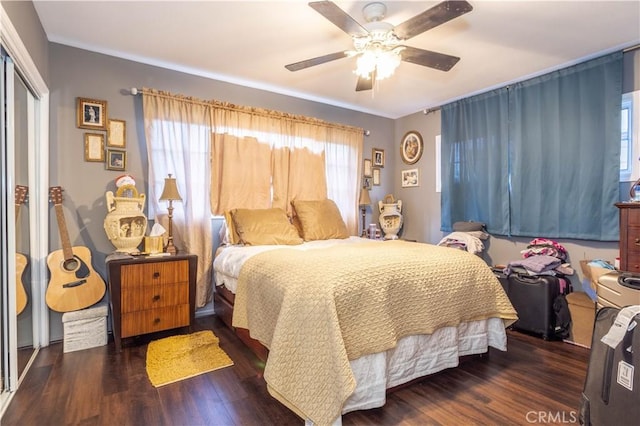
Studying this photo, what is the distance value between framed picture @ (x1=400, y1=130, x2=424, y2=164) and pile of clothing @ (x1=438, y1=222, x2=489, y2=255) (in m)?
1.18

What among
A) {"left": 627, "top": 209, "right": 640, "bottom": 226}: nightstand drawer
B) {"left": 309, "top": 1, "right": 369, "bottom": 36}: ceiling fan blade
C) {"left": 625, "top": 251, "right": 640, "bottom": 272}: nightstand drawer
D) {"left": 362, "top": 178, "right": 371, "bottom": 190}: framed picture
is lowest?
{"left": 625, "top": 251, "right": 640, "bottom": 272}: nightstand drawer

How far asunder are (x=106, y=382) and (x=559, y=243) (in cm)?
382

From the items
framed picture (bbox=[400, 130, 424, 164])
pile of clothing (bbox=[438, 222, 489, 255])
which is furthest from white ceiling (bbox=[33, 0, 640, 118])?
pile of clothing (bbox=[438, 222, 489, 255])

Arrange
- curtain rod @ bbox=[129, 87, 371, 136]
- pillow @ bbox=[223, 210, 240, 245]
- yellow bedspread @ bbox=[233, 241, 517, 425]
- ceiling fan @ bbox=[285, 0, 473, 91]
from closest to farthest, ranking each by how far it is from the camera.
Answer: yellow bedspread @ bbox=[233, 241, 517, 425] < ceiling fan @ bbox=[285, 0, 473, 91] < curtain rod @ bbox=[129, 87, 371, 136] < pillow @ bbox=[223, 210, 240, 245]

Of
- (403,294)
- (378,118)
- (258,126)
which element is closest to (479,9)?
(403,294)

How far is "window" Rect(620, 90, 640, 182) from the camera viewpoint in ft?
8.53

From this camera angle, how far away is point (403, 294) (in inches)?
70.9

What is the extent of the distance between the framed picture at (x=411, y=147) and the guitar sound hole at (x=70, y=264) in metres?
3.93

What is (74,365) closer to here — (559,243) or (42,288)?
(42,288)

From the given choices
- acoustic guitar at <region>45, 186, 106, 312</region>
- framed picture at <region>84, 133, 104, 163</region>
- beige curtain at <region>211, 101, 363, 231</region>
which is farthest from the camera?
beige curtain at <region>211, 101, 363, 231</region>

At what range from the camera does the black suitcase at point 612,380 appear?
3.99ft

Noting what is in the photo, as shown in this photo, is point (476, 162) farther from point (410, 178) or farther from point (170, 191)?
point (170, 191)

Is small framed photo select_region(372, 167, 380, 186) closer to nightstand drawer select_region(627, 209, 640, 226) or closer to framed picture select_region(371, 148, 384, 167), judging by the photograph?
framed picture select_region(371, 148, 384, 167)

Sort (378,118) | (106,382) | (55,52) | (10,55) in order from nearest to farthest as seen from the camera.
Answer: (10,55)
(106,382)
(55,52)
(378,118)
